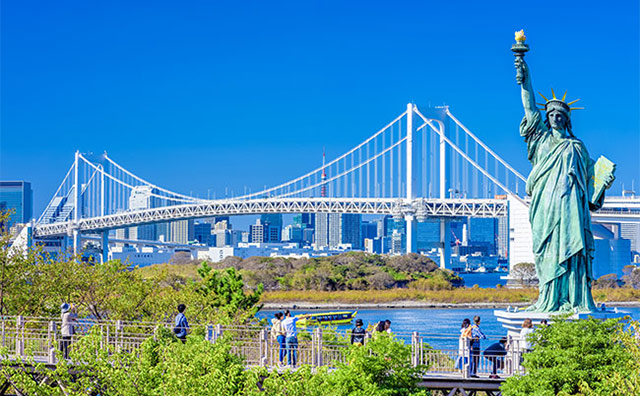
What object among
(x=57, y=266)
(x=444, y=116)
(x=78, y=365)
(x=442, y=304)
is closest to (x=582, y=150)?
(x=78, y=365)

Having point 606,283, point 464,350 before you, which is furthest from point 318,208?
point 464,350

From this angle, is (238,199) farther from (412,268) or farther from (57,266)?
(57,266)

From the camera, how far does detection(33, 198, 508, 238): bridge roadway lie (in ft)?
227

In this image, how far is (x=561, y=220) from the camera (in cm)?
1332

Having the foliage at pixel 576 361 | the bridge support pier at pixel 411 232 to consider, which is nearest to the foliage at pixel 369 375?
the foliage at pixel 576 361

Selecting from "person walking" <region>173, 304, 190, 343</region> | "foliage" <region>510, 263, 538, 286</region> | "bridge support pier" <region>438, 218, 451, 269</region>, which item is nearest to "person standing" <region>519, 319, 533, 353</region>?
"person walking" <region>173, 304, 190, 343</region>

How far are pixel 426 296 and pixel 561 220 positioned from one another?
46291 millimetres

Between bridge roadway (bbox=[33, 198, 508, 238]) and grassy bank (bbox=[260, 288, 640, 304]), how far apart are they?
9.12 metres

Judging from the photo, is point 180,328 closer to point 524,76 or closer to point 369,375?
point 369,375

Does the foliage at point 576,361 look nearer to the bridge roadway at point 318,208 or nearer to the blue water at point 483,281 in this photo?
the bridge roadway at point 318,208

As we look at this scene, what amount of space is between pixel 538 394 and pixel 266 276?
176 feet

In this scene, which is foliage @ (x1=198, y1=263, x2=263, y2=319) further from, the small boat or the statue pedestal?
the small boat

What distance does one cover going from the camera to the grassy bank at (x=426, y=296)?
56.8m

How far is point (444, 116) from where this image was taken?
76125 mm
